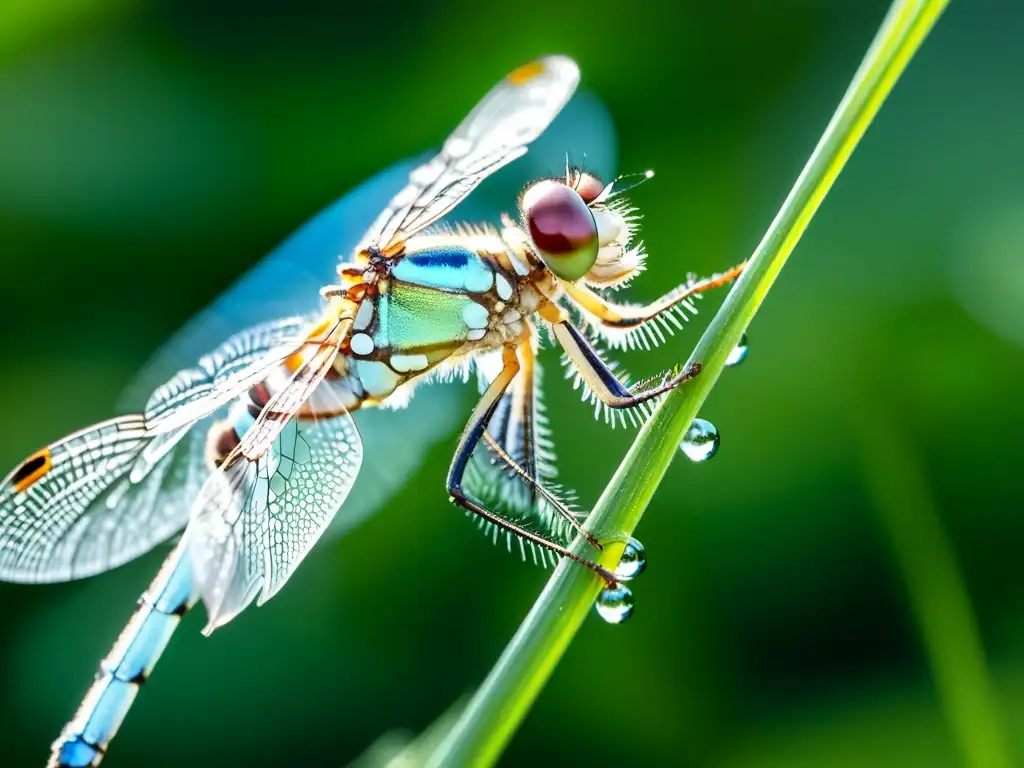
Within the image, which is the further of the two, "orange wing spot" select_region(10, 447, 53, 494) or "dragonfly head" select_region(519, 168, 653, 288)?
"orange wing spot" select_region(10, 447, 53, 494)

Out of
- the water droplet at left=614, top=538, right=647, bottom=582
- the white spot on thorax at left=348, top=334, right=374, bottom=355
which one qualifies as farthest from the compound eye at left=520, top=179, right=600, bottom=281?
the water droplet at left=614, top=538, right=647, bottom=582

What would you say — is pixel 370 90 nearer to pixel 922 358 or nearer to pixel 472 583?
pixel 472 583

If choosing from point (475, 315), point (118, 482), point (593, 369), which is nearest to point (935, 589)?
point (593, 369)

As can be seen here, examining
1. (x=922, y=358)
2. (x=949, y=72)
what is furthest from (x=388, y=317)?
(x=949, y=72)

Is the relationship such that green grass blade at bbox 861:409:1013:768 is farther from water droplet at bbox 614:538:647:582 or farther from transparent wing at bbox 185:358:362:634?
transparent wing at bbox 185:358:362:634

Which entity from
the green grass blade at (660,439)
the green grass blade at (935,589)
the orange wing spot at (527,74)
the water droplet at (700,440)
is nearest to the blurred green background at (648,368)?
the green grass blade at (935,589)

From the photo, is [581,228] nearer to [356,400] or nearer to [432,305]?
[432,305]

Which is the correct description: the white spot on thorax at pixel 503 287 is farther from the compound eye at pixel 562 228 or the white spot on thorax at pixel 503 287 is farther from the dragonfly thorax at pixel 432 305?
the compound eye at pixel 562 228
